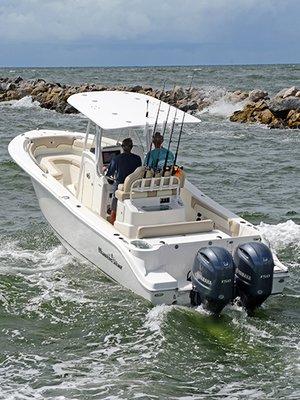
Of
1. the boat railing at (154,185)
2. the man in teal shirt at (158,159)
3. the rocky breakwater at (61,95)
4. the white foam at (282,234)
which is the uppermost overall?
the man in teal shirt at (158,159)

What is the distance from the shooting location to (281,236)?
13.0 m

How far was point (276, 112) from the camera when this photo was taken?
3008 cm

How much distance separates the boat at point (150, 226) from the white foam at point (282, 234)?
6.22 ft

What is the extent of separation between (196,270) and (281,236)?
4.24 metres

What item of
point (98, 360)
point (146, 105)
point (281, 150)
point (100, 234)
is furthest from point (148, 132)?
point (281, 150)

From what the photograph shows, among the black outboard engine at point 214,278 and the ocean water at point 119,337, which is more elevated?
the black outboard engine at point 214,278

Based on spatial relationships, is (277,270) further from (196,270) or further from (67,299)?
(67,299)

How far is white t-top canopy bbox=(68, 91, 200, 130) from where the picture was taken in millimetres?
10805

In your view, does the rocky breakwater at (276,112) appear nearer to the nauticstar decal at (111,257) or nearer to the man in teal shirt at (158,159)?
the man in teal shirt at (158,159)

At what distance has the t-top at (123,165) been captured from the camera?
1095 centimetres

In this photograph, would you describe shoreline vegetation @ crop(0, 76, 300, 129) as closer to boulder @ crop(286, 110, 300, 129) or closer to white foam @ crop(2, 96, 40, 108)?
boulder @ crop(286, 110, 300, 129)

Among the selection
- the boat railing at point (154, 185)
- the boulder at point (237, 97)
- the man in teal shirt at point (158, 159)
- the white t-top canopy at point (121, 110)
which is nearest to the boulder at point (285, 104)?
the boulder at point (237, 97)

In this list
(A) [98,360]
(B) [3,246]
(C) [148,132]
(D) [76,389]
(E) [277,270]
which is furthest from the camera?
(B) [3,246]

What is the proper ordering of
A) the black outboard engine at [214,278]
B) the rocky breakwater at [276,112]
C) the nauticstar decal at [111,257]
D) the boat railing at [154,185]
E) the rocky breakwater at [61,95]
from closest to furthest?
the black outboard engine at [214,278]
the nauticstar decal at [111,257]
the boat railing at [154,185]
the rocky breakwater at [276,112]
the rocky breakwater at [61,95]
